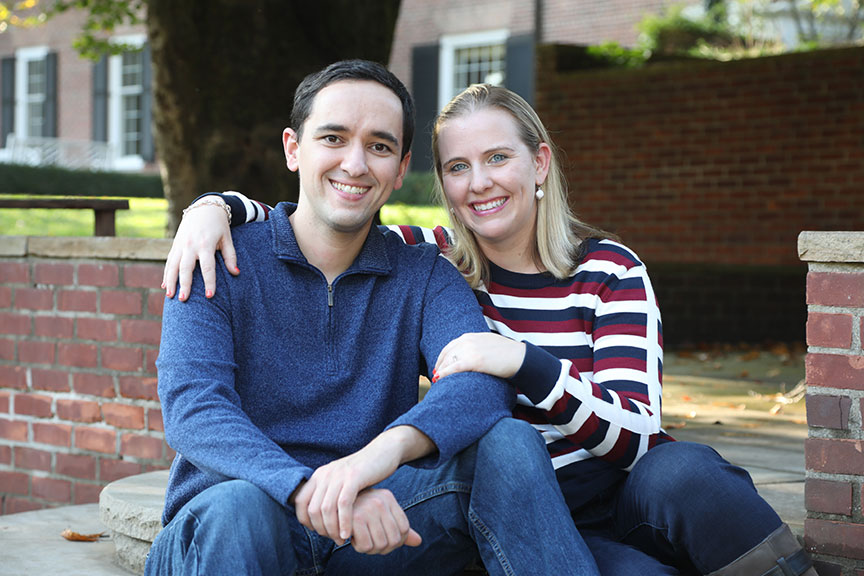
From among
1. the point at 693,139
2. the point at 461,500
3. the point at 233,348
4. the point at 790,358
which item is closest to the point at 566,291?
the point at 461,500

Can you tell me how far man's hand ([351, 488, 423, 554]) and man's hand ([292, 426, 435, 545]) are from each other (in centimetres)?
1

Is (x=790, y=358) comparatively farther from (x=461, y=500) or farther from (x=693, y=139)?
(x=461, y=500)

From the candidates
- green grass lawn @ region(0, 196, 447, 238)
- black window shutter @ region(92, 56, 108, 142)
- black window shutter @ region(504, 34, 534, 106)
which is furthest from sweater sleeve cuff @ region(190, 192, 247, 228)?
black window shutter @ region(92, 56, 108, 142)

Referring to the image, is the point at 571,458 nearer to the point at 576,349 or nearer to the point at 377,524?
the point at 576,349

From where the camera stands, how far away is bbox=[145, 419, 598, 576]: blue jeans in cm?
191

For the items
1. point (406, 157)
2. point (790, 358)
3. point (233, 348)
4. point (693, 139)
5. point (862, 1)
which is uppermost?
point (862, 1)

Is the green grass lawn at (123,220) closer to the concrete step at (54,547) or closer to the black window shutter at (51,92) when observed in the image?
the concrete step at (54,547)

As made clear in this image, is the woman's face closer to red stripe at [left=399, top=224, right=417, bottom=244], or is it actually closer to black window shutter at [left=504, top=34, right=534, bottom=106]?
red stripe at [left=399, top=224, right=417, bottom=244]

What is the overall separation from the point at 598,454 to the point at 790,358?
5289mm

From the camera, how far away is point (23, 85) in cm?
1917

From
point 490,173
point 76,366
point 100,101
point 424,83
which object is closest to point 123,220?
point 424,83

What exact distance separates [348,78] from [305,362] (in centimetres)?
63

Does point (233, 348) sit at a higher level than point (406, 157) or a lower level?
lower

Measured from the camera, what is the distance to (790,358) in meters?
7.15
